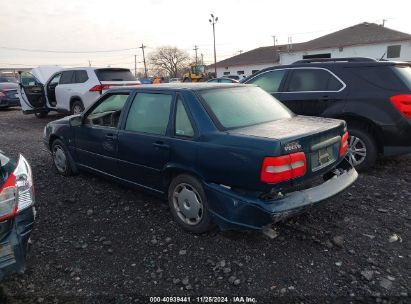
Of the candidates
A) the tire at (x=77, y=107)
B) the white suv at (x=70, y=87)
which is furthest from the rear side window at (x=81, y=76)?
the tire at (x=77, y=107)

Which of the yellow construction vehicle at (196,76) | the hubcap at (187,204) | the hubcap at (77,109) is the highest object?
the yellow construction vehicle at (196,76)

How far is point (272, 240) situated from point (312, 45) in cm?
3884

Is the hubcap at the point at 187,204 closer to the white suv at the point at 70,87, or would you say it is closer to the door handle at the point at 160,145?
the door handle at the point at 160,145

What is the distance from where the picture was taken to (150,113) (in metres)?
3.72

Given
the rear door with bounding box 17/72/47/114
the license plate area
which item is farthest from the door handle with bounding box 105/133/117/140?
the rear door with bounding box 17/72/47/114

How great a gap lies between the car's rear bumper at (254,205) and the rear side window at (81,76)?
833 centimetres

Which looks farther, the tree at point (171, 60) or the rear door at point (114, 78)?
the tree at point (171, 60)

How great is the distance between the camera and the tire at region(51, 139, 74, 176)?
5.09 m

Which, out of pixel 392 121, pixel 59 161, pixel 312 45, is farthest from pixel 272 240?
pixel 312 45

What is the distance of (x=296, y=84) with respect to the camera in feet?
18.6

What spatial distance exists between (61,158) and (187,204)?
2.87 meters

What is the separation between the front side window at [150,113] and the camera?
11.6 ft

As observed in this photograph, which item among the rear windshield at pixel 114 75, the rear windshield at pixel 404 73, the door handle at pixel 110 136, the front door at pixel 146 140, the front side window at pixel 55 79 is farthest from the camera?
the front side window at pixel 55 79

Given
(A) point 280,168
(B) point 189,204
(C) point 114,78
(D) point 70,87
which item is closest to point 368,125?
(A) point 280,168
